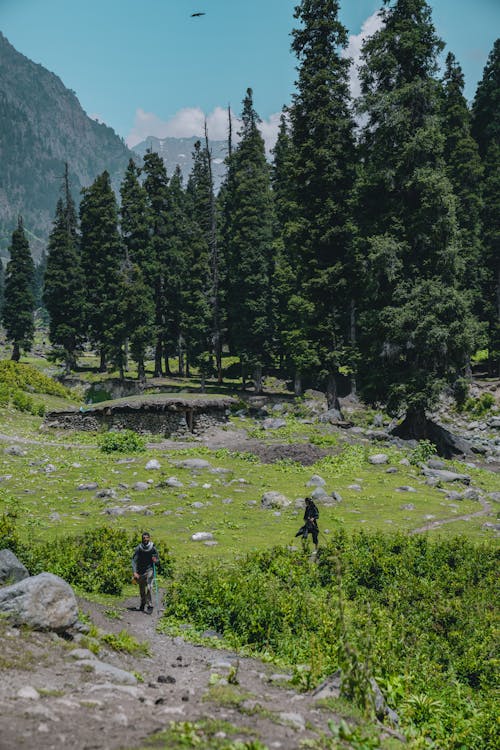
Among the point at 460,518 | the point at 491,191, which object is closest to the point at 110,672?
the point at 460,518

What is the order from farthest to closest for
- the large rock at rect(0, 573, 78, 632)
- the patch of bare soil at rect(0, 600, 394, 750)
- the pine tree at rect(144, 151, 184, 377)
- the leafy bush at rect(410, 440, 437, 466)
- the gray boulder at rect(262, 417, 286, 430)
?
the pine tree at rect(144, 151, 184, 377), the gray boulder at rect(262, 417, 286, 430), the leafy bush at rect(410, 440, 437, 466), the large rock at rect(0, 573, 78, 632), the patch of bare soil at rect(0, 600, 394, 750)

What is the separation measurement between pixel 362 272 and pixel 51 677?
28677 millimetres

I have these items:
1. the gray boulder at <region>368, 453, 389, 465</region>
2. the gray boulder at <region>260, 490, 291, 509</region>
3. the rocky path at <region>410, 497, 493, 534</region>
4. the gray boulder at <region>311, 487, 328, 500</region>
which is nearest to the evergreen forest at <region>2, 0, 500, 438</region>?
the gray boulder at <region>368, 453, 389, 465</region>

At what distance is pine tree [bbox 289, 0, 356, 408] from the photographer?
116ft

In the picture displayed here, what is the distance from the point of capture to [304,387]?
52.7 m

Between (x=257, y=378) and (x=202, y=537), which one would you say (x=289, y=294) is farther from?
(x=202, y=537)

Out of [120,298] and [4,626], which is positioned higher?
[120,298]

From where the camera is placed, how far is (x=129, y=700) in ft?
22.0

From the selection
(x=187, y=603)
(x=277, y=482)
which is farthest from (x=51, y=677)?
(x=277, y=482)

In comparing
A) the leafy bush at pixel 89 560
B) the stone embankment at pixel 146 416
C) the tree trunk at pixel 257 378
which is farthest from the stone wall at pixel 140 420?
the leafy bush at pixel 89 560

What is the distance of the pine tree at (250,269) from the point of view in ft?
164

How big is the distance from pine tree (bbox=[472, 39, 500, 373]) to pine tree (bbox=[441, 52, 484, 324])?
39.2 inches

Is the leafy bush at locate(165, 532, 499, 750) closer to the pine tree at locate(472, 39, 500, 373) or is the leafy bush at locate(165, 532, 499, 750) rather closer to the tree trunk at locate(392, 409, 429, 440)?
the tree trunk at locate(392, 409, 429, 440)

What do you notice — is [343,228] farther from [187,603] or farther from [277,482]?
[187,603]
